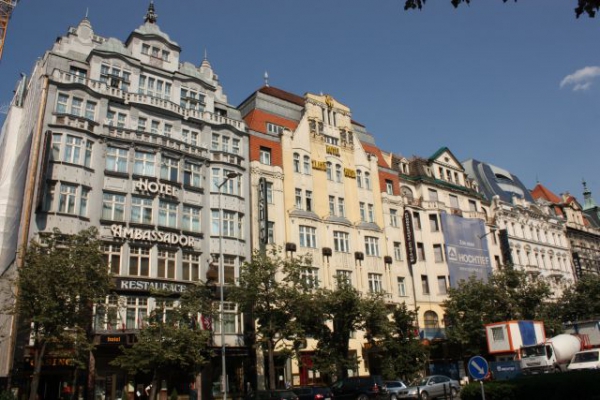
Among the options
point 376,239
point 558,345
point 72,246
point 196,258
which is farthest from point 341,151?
point 72,246

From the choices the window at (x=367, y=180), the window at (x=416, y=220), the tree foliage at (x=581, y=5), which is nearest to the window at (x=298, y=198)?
the window at (x=367, y=180)

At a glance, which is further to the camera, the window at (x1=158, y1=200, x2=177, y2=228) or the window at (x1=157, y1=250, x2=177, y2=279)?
the window at (x1=158, y1=200, x2=177, y2=228)

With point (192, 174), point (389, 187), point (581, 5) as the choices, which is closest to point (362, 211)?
point (389, 187)

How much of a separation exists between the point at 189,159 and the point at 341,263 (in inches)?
674

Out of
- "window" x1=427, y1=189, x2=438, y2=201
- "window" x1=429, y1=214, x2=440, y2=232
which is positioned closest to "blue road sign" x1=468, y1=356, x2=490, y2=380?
"window" x1=429, y1=214, x2=440, y2=232

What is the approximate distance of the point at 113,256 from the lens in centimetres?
3588

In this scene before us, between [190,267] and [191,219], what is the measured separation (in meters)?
3.84

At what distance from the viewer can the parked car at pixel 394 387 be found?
35.6 m

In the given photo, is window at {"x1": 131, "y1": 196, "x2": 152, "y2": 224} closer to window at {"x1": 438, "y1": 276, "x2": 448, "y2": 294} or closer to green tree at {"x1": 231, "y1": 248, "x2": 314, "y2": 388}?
green tree at {"x1": 231, "y1": 248, "x2": 314, "y2": 388}

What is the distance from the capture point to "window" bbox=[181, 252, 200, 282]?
38906mm

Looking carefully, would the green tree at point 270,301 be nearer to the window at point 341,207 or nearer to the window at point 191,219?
the window at point 191,219

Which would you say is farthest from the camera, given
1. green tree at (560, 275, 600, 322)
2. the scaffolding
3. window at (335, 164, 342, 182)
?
the scaffolding

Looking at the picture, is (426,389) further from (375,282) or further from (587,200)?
(587,200)

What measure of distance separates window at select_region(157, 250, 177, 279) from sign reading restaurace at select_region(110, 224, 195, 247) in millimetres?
884
